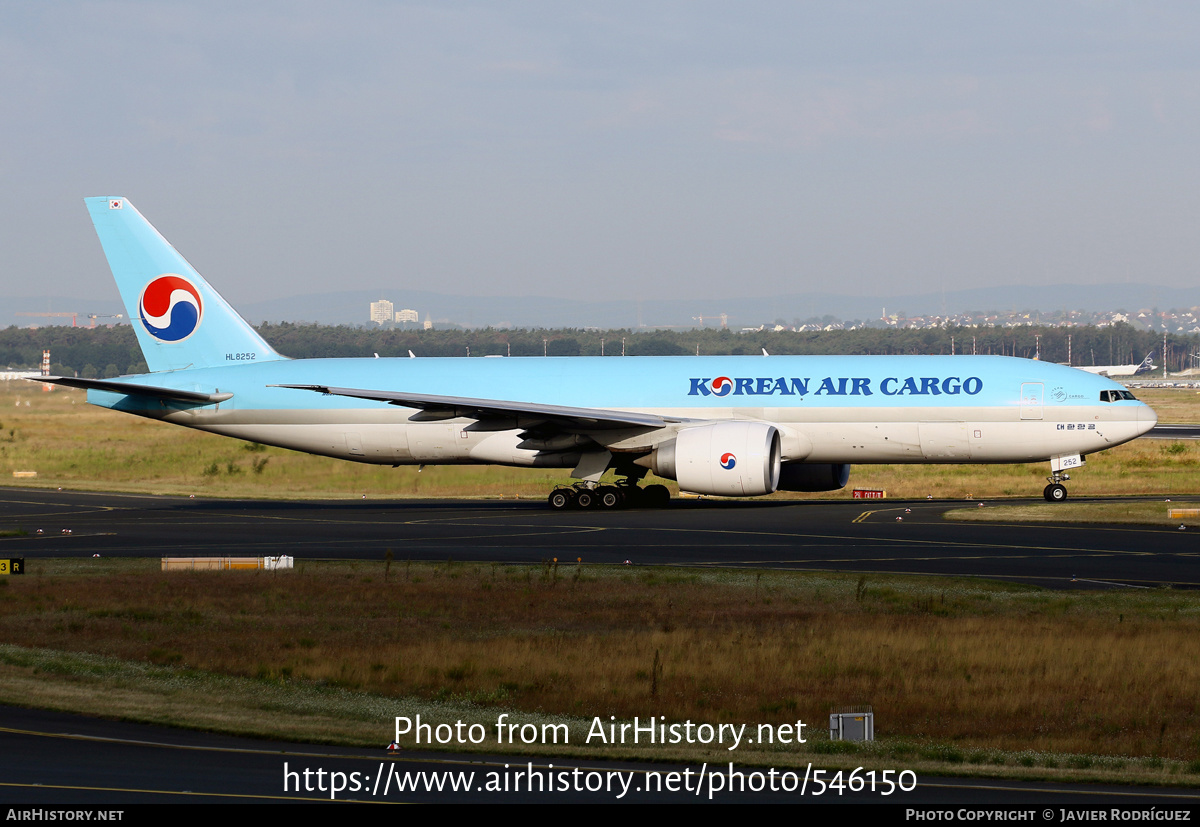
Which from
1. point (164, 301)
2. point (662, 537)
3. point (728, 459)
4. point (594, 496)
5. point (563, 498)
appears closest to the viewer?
point (662, 537)

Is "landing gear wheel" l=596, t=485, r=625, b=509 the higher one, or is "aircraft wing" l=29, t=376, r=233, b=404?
"aircraft wing" l=29, t=376, r=233, b=404

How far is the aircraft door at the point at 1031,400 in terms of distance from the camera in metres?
38.7

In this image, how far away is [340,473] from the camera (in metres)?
55.6

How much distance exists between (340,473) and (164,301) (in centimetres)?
1381

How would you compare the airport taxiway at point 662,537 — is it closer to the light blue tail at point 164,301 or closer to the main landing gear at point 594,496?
the main landing gear at point 594,496

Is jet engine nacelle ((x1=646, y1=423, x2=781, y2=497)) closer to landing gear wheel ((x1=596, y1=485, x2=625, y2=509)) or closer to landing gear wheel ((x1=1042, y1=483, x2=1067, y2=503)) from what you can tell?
landing gear wheel ((x1=596, y1=485, x2=625, y2=509))

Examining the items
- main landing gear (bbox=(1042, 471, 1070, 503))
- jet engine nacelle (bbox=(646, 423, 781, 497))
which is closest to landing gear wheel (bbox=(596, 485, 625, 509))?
jet engine nacelle (bbox=(646, 423, 781, 497))

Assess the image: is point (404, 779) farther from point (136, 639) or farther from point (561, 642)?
point (136, 639)

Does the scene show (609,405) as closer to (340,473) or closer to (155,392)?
(155,392)

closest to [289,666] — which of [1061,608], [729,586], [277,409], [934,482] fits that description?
[729,586]

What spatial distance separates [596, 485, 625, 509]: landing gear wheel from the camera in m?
40.8

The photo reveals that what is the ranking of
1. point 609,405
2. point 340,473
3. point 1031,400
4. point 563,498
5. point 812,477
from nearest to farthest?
point 1031,400 → point 563,498 → point 609,405 → point 812,477 → point 340,473

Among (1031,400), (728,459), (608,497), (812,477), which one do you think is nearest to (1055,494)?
(1031,400)

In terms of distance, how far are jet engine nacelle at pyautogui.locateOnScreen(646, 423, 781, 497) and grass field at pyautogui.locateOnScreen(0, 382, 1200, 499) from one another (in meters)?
10.5
